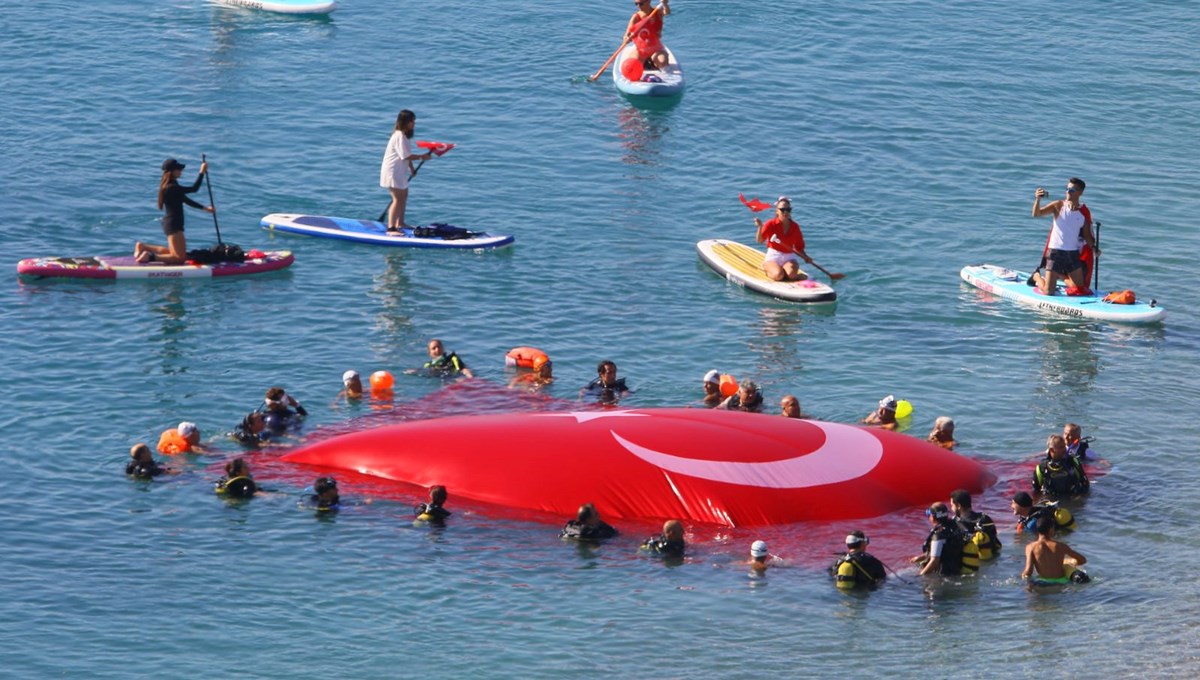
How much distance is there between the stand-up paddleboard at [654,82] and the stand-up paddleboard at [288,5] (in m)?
11.8

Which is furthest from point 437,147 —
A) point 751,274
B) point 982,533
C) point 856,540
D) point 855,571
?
point 982,533

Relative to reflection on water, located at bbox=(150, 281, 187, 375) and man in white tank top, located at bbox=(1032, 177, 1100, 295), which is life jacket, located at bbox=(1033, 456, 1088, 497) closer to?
A: man in white tank top, located at bbox=(1032, 177, 1100, 295)

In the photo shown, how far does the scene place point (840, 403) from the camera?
30.0 meters

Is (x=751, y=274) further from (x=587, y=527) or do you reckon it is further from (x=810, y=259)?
(x=587, y=527)

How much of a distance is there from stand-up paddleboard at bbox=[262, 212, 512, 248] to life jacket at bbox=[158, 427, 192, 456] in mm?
11108

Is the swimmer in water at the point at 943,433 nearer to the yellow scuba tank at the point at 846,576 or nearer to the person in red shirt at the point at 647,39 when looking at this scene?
the yellow scuba tank at the point at 846,576

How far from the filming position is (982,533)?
23641mm

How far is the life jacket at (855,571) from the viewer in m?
22.8

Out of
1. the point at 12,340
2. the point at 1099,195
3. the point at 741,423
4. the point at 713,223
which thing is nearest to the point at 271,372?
the point at 12,340

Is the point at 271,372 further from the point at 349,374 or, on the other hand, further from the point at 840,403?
the point at 840,403

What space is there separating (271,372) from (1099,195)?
23202 mm

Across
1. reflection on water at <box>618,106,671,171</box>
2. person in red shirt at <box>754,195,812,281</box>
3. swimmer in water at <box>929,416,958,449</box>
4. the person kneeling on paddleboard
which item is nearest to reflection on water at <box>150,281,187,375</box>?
the person kneeling on paddleboard

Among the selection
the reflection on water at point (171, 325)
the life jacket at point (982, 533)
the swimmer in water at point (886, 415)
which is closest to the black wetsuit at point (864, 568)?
the life jacket at point (982, 533)

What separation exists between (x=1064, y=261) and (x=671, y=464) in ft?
43.1
